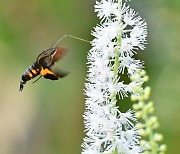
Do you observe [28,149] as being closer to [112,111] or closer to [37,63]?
[37,63]

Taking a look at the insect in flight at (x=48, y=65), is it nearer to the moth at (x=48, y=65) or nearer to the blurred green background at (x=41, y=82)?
the moth at (x=48, y=65)

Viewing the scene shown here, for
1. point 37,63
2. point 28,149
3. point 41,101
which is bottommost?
point 37,63

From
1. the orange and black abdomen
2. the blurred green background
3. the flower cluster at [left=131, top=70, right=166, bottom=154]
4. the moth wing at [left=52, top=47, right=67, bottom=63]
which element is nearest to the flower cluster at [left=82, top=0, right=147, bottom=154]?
the moth wing at [left=52, top=47, right=67, bottom=63]

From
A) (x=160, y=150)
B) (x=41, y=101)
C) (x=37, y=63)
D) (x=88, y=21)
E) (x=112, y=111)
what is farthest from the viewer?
(x=41, y=101)

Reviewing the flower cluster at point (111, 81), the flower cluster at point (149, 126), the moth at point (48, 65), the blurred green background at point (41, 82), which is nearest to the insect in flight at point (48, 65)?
the moth at point (48, 65)

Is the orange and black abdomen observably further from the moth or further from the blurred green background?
the blurred green background

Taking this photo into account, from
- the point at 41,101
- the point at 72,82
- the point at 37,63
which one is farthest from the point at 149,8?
the point at 37,63
